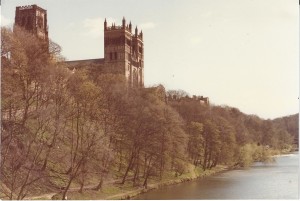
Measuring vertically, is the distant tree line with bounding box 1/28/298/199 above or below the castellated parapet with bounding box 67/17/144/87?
below

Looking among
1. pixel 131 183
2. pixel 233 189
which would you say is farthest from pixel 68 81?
pixel 233 189

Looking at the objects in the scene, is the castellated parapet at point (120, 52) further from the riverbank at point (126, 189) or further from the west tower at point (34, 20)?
the riverbank at point (126, 189)

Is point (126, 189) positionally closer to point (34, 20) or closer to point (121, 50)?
point (34, 20)

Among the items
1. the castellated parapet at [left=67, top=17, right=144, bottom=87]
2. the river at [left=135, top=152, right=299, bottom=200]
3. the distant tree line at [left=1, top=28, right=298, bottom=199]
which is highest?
the castellated parapet at [left=67, top=17, right=144, bottom=87]

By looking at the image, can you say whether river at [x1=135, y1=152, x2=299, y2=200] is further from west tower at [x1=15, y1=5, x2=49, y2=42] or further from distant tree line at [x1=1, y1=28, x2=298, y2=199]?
west tower at [x1=15, y1=5, x2=49, y2=42]

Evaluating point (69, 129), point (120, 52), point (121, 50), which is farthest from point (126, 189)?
point (121, 50)

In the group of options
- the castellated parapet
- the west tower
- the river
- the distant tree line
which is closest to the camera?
the distant tree line

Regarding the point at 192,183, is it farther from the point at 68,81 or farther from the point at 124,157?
the point at 68,81

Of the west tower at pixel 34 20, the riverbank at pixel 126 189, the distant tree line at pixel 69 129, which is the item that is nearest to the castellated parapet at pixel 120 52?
the west tower at pixel 34 20

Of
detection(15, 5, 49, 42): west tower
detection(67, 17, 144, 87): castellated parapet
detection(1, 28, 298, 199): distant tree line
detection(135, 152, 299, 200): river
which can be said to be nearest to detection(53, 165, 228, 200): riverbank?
detection(1, 28, 298, 199): distant tree line
